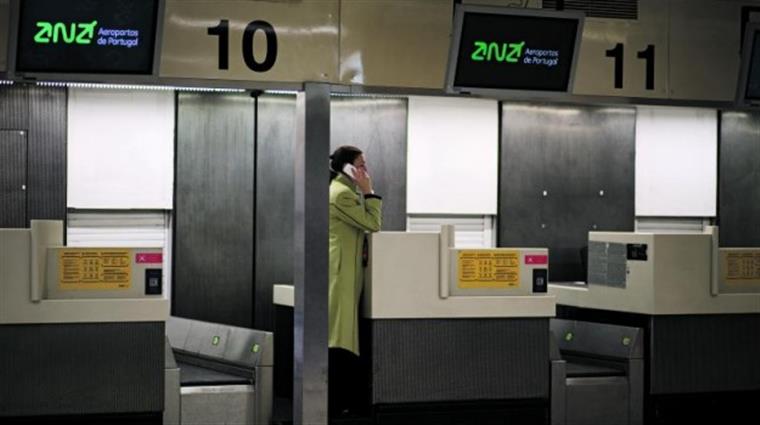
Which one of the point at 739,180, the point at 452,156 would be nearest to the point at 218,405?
the point at 452,156

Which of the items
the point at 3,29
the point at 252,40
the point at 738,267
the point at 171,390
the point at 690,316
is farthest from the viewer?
the point at 738,267

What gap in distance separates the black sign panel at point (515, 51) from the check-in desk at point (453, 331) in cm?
103

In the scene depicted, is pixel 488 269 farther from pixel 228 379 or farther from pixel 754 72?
pixel 754 72

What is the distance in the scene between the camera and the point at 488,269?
7594 millimetres

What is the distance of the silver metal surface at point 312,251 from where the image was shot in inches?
266

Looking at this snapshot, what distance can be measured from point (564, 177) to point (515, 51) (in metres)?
3.05

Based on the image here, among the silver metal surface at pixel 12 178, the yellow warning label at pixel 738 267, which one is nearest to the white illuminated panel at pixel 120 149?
the silver metal surface at pixel 12 178

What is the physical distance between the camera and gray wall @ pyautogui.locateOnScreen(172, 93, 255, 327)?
8.62 m

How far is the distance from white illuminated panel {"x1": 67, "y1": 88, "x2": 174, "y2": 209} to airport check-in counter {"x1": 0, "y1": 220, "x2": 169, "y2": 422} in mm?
1496

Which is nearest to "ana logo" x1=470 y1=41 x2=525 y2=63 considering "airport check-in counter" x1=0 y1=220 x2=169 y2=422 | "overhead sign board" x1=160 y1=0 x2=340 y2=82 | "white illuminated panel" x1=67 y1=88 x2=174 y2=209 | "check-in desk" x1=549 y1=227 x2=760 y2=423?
"overhead sign board" x1=160 y1=0 x2=340 y2=82

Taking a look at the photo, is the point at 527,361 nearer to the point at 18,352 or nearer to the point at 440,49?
the point at 440,49

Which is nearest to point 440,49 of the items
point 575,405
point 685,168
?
point 575,405

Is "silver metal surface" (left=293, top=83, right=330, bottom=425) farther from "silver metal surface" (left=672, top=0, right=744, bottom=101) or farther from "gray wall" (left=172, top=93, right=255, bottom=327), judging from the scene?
"silver metal surface" (left=672, top=0, right=744, bottom=101)

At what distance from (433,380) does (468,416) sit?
1.04 feet
